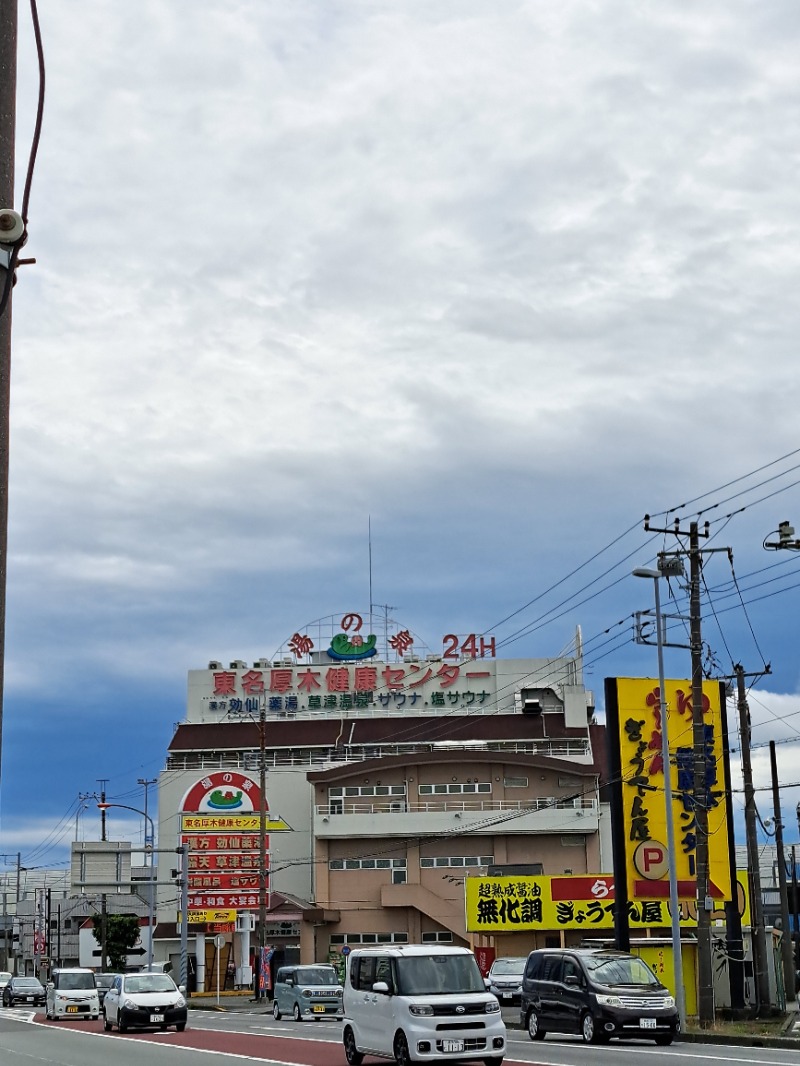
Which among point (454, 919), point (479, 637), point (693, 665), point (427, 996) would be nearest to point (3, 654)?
point (427, 996)

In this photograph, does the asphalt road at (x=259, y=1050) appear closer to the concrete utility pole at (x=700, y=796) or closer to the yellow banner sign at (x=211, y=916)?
the concrete utility pole at (x=700, y=796)

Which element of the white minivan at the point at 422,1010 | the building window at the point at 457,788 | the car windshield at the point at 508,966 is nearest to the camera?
the white minivan at the point at 422,1010

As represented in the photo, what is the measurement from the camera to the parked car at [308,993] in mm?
41469

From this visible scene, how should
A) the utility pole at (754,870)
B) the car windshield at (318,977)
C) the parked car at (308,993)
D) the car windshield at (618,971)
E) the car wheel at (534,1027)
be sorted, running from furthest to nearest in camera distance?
the car windshield at (318,977), the parked car at (308,993), the utility pole at (754,870), the car wheel at (534,1027), the car windshield at (618,971)

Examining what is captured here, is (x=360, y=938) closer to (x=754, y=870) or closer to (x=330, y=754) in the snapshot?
(x=330, y=754)

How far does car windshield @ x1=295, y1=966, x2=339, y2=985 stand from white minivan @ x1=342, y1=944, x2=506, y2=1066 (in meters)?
21.7

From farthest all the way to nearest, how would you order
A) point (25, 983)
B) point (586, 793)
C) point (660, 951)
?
point (586, 793)
point (25, 983)
point (660, 951)

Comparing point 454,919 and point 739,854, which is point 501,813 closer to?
point 454,919

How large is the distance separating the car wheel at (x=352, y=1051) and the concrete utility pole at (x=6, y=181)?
17157mm

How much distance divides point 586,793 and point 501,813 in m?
5.30

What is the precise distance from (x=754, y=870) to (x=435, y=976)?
781 inches

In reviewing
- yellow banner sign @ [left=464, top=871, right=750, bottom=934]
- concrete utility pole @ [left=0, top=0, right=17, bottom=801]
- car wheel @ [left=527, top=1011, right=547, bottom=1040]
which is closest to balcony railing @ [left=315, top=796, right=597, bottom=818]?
yellow banner sign @ [left=464, top=871, right=750, bottom=934]

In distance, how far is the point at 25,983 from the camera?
58.6 m

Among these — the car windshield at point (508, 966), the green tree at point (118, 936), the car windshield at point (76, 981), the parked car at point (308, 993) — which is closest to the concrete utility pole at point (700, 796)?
the parked car at point (308, 993)
